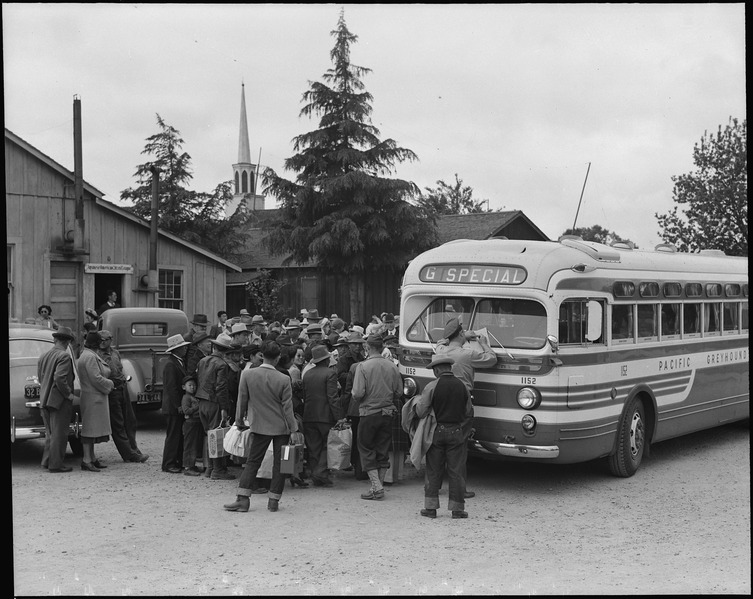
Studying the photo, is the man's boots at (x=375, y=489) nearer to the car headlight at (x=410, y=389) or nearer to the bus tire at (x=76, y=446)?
the car headlight at (x=410, y=389)

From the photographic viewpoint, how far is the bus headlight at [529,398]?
379 inches

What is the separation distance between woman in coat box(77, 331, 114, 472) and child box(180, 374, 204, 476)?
117cm

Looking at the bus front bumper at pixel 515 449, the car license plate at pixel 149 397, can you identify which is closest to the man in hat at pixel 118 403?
the car license plate at pixel 149 397

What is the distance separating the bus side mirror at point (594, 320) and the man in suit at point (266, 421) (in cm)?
370

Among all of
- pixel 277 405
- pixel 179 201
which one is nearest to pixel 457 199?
pixel 179 201

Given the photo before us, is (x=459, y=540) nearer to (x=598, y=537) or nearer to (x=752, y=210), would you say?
(x=598, y=537)

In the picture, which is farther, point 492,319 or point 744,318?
point 744,318

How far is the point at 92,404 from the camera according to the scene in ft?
36.9

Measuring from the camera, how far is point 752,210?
5.55 meters

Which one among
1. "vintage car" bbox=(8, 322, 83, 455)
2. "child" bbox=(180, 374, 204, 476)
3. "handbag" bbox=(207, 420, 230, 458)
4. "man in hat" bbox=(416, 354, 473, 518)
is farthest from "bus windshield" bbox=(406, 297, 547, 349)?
"vintage car" bbox=(8, 322, 83, 455)

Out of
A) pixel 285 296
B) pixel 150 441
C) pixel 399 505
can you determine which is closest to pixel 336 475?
pixel 399 505

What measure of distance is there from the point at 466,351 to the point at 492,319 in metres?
0.75

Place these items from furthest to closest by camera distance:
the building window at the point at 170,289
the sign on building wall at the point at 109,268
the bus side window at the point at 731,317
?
the building window at the point at 170,289 < the sign on building wall at the point at 109,268 < the bus side window at the point at 731,317

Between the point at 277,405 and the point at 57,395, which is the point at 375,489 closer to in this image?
the point at 277,405
